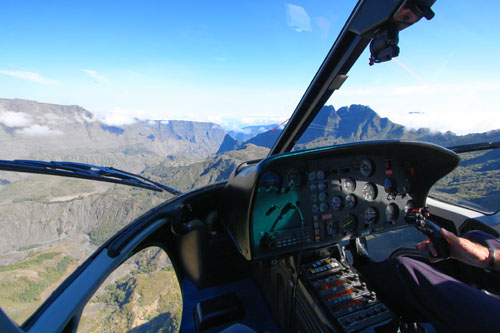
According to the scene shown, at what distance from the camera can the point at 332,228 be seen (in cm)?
228

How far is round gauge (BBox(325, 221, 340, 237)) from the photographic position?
2.25 metres

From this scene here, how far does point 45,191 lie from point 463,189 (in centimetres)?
397

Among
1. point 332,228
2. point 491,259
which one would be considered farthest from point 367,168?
point 491,259

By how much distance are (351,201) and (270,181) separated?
880 millimetres

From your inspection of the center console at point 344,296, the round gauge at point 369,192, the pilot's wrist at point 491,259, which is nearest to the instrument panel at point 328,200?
the round gauge at point 369,192

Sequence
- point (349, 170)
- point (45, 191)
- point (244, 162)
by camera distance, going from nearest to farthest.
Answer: point (45, 191) < point (349, 170) < point (244, 162)

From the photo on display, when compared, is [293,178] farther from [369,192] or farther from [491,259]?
[491,259]

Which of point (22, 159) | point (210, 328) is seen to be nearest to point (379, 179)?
point (210, 328)

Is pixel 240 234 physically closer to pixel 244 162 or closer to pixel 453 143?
pixel 244 162

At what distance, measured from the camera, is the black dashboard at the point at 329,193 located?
2.00 meters

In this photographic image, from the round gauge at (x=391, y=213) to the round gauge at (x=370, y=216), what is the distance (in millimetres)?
136

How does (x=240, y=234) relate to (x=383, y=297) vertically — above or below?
above

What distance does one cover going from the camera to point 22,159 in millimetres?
1440

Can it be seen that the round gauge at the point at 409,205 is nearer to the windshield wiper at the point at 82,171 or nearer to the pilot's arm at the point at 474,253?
the pilot's arm at the point at 474,253
